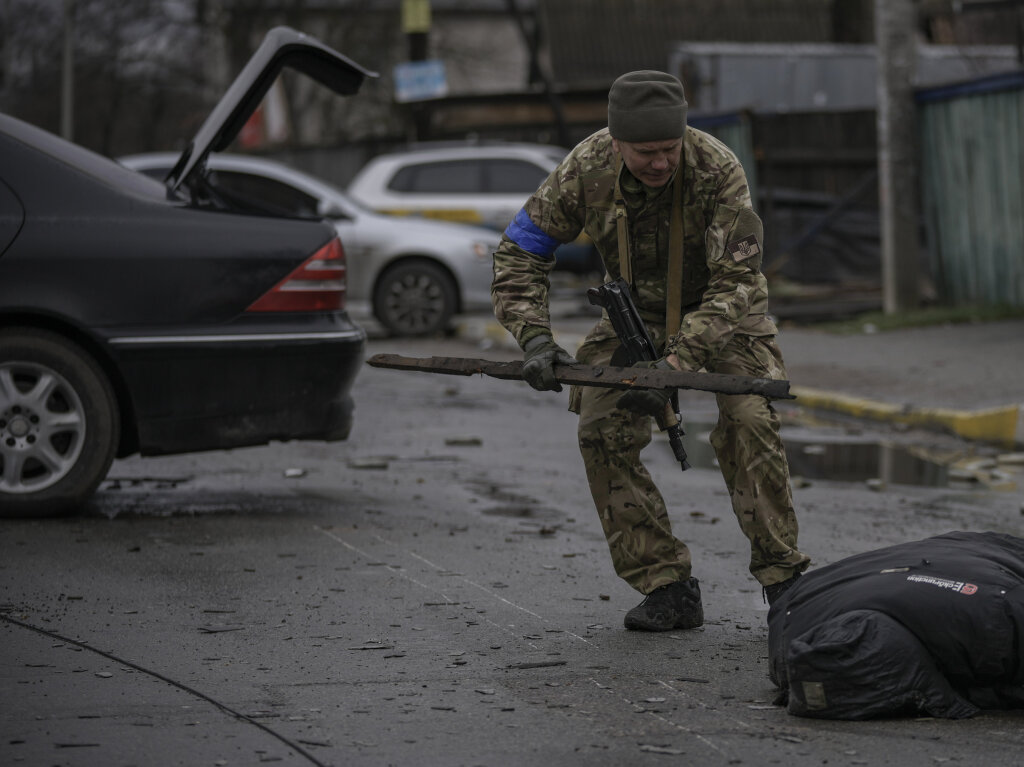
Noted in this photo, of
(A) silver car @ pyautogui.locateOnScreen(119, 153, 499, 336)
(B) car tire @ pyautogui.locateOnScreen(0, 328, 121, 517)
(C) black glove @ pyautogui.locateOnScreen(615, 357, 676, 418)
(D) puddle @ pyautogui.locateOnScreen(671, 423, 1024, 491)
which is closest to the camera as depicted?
(C) black glove @ pyautogui.locateOnScreen(615, 357, 676, 418)

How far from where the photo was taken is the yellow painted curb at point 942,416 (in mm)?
9141

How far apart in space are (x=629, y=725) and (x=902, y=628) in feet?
2.24

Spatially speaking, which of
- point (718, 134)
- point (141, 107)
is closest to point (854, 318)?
point (718, 134)

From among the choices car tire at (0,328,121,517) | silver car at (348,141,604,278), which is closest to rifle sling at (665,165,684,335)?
car tire at (0,328,121,517)

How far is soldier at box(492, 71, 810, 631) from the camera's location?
14.2 feet

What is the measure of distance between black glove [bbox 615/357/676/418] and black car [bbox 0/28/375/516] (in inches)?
94.2

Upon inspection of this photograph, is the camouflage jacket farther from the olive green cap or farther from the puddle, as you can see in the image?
the puddle

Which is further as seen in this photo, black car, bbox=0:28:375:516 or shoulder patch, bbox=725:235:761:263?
black car, bbox=0:28:375:516

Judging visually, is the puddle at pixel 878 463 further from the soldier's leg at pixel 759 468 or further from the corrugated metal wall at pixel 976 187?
the corrugated metal wall at pixel 976 187

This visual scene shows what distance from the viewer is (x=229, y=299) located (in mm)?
6273

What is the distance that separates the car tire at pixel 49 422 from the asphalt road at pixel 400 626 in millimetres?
148

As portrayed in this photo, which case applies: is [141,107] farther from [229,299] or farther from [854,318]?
[229,299]

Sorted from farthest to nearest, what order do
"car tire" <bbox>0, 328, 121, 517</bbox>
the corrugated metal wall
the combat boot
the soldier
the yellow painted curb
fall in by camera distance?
the corrugated metal wall < the yellow painted curb < "car tire" <bbox>0, 328, 121, 517</bbox> < the combat boot < the soldier

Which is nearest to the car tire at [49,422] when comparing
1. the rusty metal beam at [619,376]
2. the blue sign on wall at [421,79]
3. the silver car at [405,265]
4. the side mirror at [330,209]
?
the rusty metal beam at [619,376]
